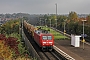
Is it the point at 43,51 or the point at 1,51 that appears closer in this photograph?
Answer: the point at 1,51

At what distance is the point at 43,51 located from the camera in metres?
36.8

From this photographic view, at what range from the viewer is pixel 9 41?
98.7ft

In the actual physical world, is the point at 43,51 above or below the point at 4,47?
below

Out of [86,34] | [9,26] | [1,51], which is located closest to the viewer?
[1,51]

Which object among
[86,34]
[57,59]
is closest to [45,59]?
[57,59]

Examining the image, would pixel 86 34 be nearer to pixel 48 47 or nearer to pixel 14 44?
pixel 48 47

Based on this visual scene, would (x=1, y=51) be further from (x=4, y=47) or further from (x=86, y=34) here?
(x=86, y=34)

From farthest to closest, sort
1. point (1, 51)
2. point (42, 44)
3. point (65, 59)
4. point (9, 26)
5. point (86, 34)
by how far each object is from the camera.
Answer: point (9, 26) < point (86, 34) < point (42, 44) < point (65, 59) < point (1, 51)

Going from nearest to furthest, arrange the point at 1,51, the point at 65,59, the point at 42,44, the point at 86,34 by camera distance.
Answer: the point at 1,51 → the point at 65,59 → the point at 42,44 → the point at 86,34

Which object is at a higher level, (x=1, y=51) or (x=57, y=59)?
(x=1, y=51)

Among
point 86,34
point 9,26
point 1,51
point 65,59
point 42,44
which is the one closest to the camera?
point 1,51

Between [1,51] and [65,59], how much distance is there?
8.69 m

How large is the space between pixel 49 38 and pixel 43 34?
1149 mm

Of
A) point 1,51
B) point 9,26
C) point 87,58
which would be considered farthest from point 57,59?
point 9,26
